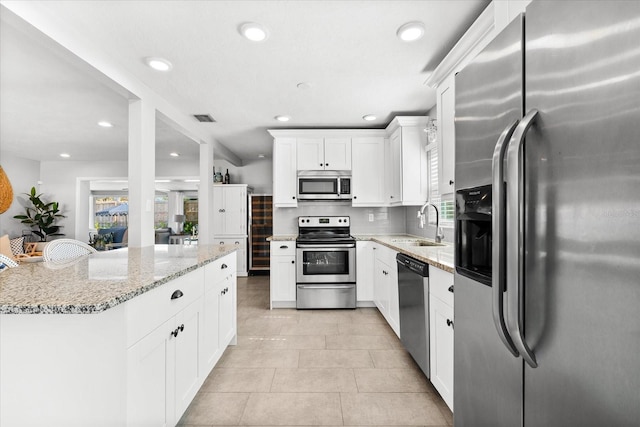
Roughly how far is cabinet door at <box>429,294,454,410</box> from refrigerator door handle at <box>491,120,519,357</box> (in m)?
0.98

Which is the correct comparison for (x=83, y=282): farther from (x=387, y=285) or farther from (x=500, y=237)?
(x=387, y=285)

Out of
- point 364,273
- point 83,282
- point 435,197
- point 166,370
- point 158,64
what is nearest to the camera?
point 83,282

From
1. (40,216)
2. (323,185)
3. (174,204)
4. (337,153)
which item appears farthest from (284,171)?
(174,204)

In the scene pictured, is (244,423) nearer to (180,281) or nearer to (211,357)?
(211,357)

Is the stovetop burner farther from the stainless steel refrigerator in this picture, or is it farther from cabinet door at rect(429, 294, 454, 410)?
the stainless steel refrigerator

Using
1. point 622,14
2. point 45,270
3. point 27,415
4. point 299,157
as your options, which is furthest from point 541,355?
point 299,157

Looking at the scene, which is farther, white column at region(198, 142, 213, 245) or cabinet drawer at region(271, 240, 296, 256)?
white column at region(198, 142, 213, 245)

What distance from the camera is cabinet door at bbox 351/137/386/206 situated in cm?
425

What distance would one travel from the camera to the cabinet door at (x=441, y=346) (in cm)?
169

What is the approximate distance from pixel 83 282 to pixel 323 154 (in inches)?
132

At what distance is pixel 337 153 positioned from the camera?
4.25 meters

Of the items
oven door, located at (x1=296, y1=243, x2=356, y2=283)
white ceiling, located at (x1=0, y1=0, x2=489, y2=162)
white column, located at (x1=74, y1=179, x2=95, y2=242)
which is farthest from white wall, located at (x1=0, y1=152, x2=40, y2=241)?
oven door, located at (x1=296, y1=243, x2=356, y2=283)

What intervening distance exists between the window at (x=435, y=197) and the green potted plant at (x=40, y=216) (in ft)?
26.4

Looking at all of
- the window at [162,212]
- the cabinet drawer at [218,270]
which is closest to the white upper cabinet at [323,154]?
the cabinet drawer at [218,270]
